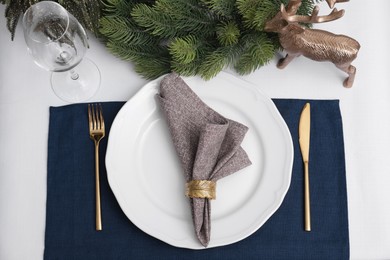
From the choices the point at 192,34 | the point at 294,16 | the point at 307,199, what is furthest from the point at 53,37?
the point at 307,199

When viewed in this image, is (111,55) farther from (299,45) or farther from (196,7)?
(299,45)

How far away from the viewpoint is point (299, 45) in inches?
25.4

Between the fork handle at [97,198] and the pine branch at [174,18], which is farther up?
the pine branch at [174,18]

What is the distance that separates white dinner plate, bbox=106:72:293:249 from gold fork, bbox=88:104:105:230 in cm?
3

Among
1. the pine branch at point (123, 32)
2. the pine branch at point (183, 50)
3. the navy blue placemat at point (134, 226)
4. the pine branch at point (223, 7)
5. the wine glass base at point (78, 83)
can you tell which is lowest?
the navy blue placemat at point (134, 226)

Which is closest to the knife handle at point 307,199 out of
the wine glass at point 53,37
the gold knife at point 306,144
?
the gold knife at point 306,144

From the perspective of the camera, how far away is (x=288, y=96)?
0.72m

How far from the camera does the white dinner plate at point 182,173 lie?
2.11ft

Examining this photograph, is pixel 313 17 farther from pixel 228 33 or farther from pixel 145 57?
pixel 145 57

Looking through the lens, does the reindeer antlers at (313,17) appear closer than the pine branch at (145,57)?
Yes

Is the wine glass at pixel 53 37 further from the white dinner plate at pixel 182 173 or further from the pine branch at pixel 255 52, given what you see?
the pine branch at pixel 255 52

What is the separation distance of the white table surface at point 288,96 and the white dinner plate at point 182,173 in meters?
0.05

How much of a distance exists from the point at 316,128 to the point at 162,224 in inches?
11.0

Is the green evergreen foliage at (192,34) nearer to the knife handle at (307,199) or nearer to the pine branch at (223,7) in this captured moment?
the pine branch at (223,7)
